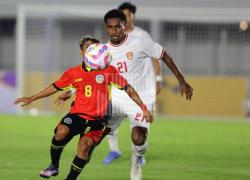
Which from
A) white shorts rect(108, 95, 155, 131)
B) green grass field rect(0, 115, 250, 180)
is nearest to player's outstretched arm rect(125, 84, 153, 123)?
white shorts rect(108, 95, 155, 131)

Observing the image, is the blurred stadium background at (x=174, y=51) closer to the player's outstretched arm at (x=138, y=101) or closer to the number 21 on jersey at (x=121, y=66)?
the number 21 on jersey at (x=121, y=66)

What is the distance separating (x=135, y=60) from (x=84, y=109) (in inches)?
64.4

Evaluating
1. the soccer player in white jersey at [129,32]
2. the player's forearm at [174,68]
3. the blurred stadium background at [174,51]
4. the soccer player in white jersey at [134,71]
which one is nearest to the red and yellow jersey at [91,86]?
the soccer player in white jersey at [134,71]

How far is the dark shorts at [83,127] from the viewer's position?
9.66m

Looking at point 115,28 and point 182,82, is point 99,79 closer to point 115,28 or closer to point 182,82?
point 115,28

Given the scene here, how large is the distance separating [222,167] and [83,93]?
4061 mm

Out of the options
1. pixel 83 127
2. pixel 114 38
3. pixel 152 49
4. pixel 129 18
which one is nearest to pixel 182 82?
pixel 152 49

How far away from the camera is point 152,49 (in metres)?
11.2

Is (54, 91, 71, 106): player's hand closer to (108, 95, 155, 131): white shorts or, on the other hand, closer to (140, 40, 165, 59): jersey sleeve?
(108, 95, 155, 131): white shorts

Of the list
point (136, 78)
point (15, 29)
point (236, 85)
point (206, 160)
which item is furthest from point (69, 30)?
point (136, 78)

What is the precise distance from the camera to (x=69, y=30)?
3003 cm

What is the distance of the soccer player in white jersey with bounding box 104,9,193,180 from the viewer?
35.0 feet

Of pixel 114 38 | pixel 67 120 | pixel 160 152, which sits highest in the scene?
pixel 114 38

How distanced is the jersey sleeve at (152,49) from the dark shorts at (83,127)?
71.8 inches
